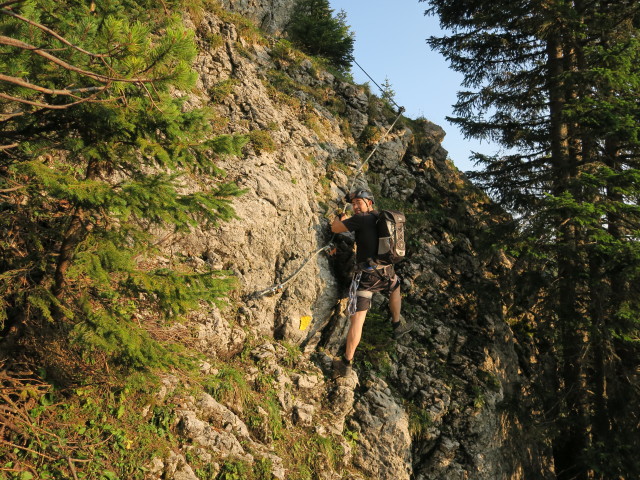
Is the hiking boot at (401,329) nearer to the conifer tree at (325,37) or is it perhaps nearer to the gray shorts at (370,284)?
the gray shorts at (370,284)

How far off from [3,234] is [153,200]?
1.82 m

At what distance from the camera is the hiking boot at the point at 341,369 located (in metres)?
7.25

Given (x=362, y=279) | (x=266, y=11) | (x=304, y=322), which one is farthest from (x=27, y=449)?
(x=266, y=11)

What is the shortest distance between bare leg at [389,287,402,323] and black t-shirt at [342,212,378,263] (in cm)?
108

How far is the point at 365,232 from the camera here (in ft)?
24.9

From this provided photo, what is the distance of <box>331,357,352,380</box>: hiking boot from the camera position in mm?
7254

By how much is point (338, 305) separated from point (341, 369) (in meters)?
1.35

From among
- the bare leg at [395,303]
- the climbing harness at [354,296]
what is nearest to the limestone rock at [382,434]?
the bare leg at [395,303]

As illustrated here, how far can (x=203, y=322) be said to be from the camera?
20.3 feet

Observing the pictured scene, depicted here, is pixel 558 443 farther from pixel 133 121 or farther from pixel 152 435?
pixel 133 121

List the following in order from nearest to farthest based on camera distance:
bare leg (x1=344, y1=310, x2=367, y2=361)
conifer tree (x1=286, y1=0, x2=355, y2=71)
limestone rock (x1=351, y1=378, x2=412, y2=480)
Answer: limestone rock (x1=351, y1=378, x2=412, y2=480), bare leg (x1=344, y1=310, x2=367, y2=361), conifer tree (x1=286, y1=0, x2=355, y2=71)

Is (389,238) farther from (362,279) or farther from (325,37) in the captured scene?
(325,37)

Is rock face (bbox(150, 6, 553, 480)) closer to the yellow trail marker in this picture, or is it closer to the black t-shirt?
the yellow trail marker

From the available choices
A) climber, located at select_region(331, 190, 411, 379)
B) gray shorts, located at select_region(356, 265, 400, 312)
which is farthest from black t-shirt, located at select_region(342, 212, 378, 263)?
gray shorts, located at select_region(356, 265, 400, 312)
